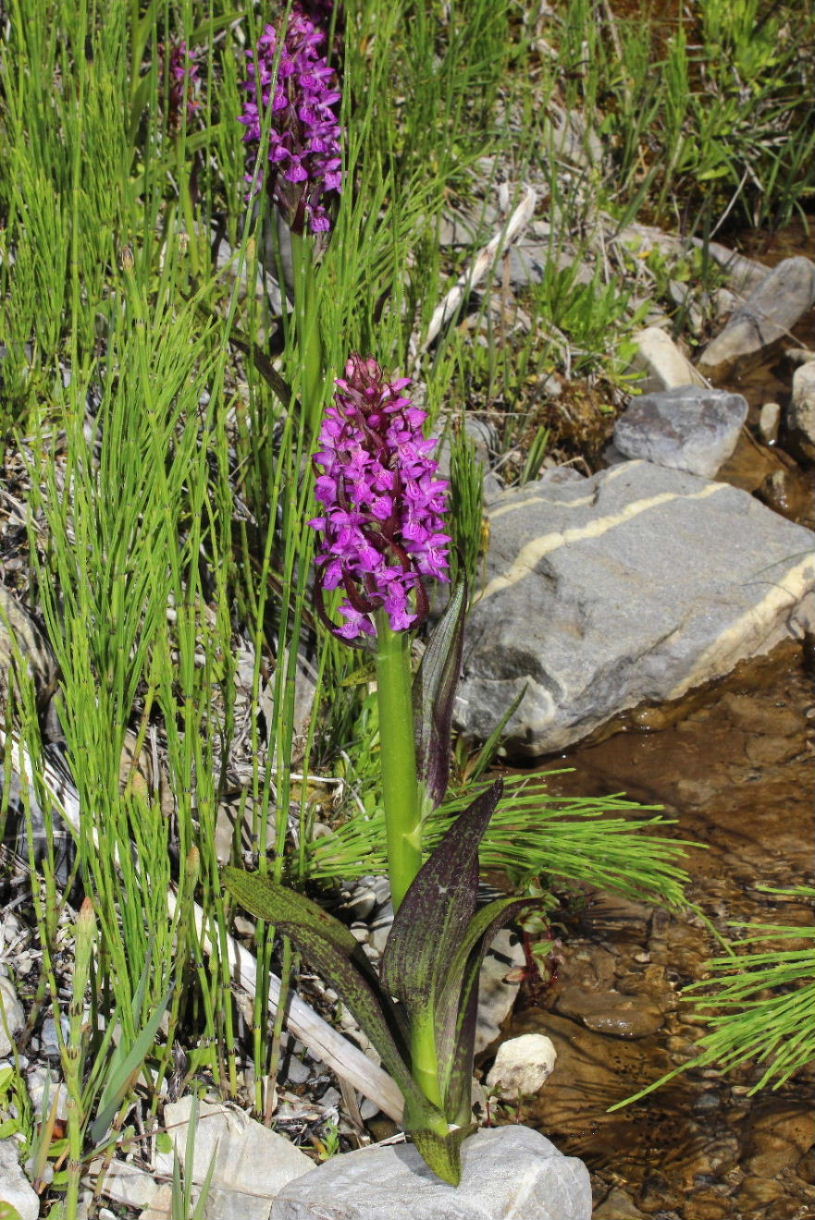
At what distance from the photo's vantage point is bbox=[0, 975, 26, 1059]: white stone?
1697mm

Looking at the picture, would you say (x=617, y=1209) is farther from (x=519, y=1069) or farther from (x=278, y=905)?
(x=278, y=905)

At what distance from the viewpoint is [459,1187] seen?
162 cm

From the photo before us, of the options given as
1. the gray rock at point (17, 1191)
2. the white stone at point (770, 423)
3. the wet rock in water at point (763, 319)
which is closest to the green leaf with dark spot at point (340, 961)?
the gray rock at point (17, 1191)

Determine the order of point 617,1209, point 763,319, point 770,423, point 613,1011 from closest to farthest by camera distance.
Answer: point 617,1209 → point 613,1011 → point 770,423 → point 763,319

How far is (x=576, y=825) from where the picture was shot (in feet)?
6.31

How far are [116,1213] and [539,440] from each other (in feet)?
8.26

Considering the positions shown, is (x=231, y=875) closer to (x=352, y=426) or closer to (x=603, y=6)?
(x=352, y=426)

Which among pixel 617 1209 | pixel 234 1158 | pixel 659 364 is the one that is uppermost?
pixel 659 364

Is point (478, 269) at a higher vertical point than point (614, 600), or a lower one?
higher

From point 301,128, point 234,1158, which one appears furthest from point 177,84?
point 234,1158

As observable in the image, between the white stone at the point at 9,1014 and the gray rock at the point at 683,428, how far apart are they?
8.70 ft

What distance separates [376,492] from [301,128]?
5.38 ft

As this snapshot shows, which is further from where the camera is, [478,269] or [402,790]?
[478,269]

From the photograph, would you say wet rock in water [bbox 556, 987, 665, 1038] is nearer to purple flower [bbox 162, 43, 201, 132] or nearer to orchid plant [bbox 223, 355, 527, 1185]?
orchid plant [bbox 223, 355, 527, 1185]
